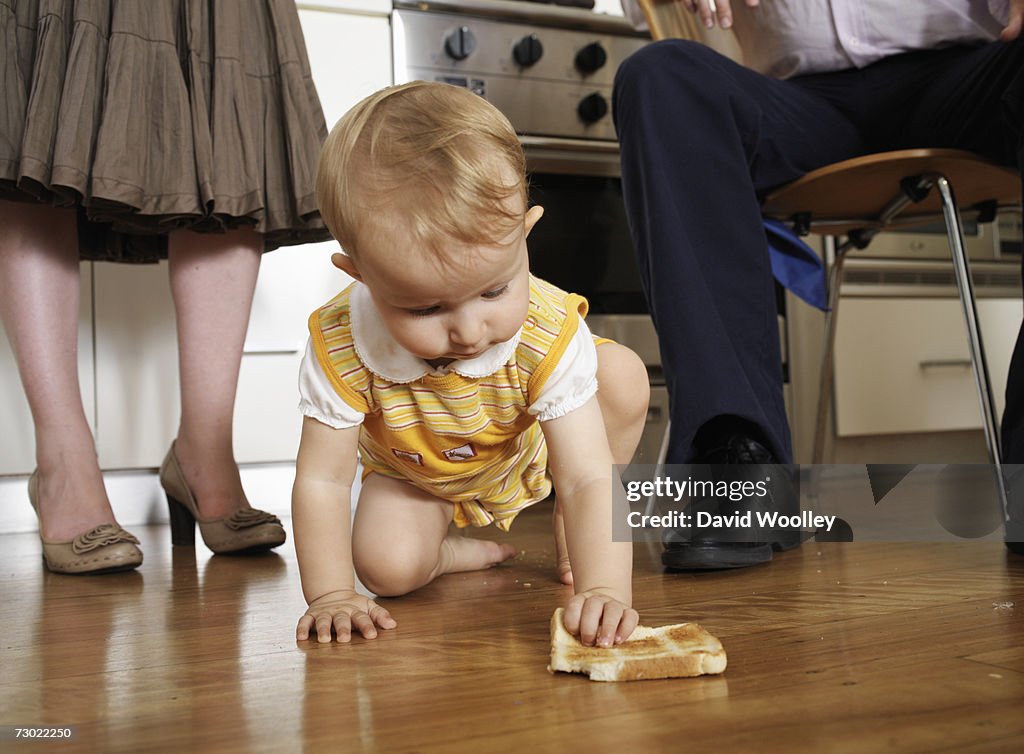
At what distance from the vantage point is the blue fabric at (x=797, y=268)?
1.28 metres

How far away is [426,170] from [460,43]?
118cm

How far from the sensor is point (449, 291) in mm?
626

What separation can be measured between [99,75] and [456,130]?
649 millimetres

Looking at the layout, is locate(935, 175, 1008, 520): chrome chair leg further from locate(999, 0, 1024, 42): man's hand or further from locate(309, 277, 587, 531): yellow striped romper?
locate(309, 277, 587, 531): yellow striped romper

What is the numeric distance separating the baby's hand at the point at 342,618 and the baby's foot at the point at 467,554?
0.74ft

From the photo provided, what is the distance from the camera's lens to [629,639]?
2.02ft

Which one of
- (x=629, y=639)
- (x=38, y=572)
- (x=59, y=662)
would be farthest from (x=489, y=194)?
(x=38, y=572)

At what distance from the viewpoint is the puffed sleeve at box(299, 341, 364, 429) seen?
771 millimetres

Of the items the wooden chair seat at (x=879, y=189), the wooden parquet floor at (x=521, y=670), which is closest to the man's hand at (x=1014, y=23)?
the wooden chair seat at (x=879, y=189)

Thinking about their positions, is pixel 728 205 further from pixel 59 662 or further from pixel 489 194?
pixel 59 662

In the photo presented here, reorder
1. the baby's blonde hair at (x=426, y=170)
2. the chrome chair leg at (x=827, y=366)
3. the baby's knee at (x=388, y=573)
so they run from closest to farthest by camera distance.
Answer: the baby's blonde hair at (x=426, y=170), the baby's knee at (x=388, y=573), the chrome chair leg at (x=827, y=366)

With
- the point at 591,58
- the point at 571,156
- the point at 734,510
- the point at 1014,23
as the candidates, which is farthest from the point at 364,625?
the point at 591,58

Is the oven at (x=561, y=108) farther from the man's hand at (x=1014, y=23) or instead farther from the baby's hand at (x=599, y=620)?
the baby's hand at (x=599, y=620)

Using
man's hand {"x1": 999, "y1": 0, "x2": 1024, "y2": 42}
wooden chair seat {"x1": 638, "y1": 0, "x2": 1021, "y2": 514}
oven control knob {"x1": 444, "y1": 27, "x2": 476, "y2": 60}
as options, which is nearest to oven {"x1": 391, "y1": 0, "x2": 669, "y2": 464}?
oven control knob {"x1": 444, "y1": 27, "x2": 476, "y2": 60}
